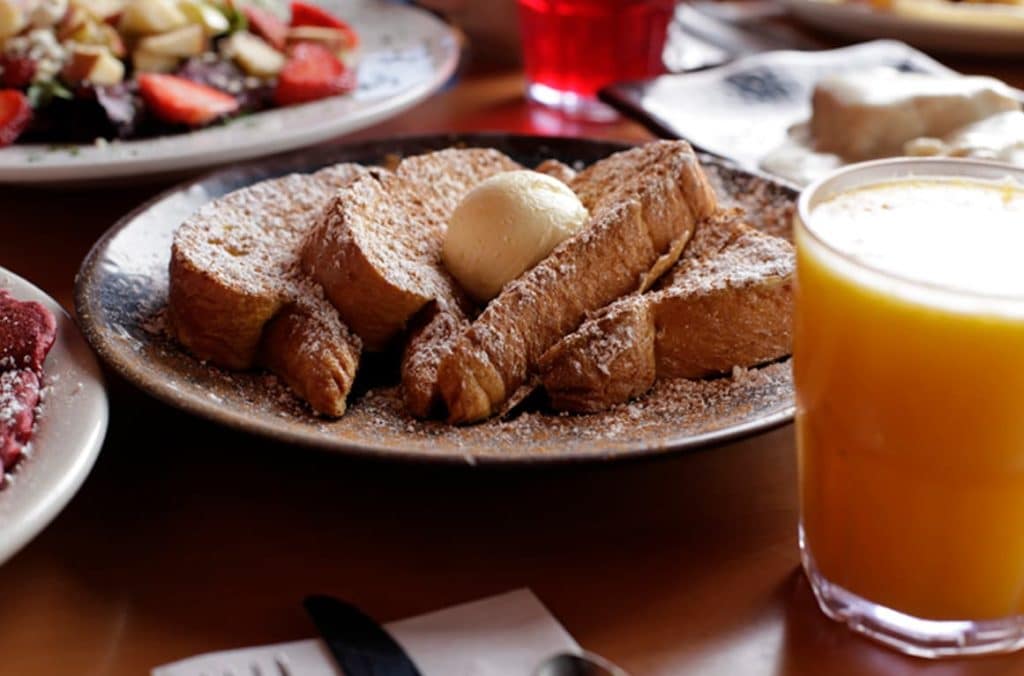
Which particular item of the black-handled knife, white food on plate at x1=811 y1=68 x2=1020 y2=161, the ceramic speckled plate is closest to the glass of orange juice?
the ceramic speckled plate

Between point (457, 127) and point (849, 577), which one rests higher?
point (849, 577)

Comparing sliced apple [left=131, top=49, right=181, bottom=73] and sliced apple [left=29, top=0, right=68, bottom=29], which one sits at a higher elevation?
sliced apple [left=29, top=0, right=68, bottom=29]

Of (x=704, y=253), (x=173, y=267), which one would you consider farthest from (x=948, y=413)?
(x=173, y=267)

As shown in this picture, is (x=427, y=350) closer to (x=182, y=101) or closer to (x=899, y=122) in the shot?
(x=182, y=101)

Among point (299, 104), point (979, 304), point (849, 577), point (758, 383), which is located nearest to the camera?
point (979, 304)

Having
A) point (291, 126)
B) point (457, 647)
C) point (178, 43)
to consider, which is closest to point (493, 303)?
point (457, 647)

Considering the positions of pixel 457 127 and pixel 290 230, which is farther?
pixel 457 127

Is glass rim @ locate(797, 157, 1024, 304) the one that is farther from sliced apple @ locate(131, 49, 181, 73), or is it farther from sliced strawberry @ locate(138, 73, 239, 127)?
sliced apple @ locate(131, 49, 181, 73)

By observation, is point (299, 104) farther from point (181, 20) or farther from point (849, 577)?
point (849, 577)
